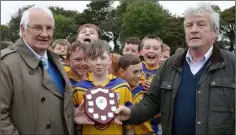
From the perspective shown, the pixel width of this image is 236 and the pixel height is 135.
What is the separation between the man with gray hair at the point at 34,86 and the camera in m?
3.64

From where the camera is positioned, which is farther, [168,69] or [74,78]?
[74,78]

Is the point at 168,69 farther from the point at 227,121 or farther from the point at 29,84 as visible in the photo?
the point at 29,84

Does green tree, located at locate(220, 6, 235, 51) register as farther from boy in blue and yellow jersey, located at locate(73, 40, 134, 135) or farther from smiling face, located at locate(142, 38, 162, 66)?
boy in blue and yellow jersey, located at locate(73, 40, 134, 135)

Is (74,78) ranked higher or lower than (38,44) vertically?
lower

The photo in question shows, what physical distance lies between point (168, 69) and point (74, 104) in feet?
3.83

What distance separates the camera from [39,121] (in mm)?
3723

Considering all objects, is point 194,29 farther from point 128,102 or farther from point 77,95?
point 77,95

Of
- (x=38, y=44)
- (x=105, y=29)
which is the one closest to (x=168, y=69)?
(x=38, y=44)

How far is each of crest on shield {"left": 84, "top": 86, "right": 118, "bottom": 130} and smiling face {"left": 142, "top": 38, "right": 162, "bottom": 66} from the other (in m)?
2.34

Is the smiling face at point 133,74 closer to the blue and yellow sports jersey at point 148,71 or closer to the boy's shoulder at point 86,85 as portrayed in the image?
the blue and yellow sports jersey at point 148,71

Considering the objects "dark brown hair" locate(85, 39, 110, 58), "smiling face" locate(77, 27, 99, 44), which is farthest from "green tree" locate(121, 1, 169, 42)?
"dark brown hair" locate(85, 39, 110, 58)

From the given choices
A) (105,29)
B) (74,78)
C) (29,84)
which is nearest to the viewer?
(29,84)

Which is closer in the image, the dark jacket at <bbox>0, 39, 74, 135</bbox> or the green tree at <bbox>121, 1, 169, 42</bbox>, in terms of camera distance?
the dark jacket at <bbox>0, 39, 74, 135</bbox>

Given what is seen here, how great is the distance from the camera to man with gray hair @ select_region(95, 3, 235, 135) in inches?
146
